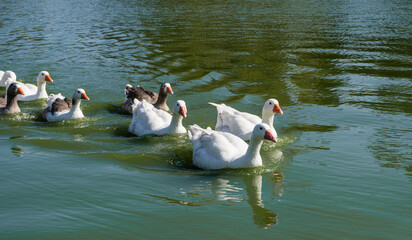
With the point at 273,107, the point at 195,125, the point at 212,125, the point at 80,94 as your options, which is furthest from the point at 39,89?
the point at 273,107

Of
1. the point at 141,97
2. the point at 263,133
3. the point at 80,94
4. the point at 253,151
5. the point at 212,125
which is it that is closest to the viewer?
the point at 263,133

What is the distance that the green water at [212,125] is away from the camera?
748cm

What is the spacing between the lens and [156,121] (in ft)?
39.2

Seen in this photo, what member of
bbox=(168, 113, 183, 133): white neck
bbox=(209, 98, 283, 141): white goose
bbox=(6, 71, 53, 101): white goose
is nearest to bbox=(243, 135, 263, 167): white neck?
bbox=(209, 98, 283, 141): white goose

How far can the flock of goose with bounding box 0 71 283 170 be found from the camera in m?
9.43

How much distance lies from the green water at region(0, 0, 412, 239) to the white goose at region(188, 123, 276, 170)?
7.1 inches

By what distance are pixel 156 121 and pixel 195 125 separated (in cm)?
132

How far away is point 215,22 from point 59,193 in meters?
25.3

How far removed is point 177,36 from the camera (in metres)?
27.0

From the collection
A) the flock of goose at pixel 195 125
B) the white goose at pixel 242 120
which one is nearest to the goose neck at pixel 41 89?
the flock of goose at pixel 195 125

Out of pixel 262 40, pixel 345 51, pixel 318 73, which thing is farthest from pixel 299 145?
pixel 262 40

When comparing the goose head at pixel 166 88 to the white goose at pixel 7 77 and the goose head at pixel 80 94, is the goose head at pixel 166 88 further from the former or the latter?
the white goose at pixel 7 77

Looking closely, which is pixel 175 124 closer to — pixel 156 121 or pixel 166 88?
pixel 156 121

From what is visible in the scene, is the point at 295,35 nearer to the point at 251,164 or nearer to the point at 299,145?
the point at 299,145
